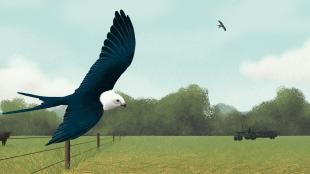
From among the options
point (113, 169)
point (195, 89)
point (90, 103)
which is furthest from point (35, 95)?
point (195, 89)

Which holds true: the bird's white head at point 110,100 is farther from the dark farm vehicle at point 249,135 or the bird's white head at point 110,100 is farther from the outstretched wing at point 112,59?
the dark farm vehicle at point 249,135

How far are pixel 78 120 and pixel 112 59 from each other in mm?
430

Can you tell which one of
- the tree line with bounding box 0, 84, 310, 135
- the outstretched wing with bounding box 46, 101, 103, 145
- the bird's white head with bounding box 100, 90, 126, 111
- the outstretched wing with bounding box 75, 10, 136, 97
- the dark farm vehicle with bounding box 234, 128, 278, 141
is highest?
the tree line with bounding box 0, 84, 310, 135

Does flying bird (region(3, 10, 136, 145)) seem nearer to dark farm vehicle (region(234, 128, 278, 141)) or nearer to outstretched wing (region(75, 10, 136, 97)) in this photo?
outstretched wing (region(75, 10, 136, 97))

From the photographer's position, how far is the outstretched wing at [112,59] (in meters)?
3.02

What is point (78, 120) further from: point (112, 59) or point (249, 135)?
point (249, 135)

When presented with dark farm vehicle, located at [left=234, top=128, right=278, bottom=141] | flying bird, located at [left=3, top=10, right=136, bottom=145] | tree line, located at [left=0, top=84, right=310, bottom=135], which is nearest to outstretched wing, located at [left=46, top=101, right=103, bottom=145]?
flying bird, located at [left=3, top=10, right=136, bottom=145]

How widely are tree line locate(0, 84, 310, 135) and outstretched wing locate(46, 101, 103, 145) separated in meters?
91.7

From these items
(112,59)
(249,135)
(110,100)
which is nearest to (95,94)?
(110,100)

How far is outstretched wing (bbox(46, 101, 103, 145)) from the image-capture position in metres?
2.90

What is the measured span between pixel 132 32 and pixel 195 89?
346 ft

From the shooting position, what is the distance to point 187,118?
102m

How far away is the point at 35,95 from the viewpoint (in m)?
2.97

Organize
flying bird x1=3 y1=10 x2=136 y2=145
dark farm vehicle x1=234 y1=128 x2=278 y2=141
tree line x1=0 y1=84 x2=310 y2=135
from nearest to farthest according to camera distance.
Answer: flying bird x1=3 y1=10 x2=136 y2=145, dark farm vehicle x1=234 y1=128 x2=278 y2=141, tree line x1=0 y1=84 x2=310 y2=135
